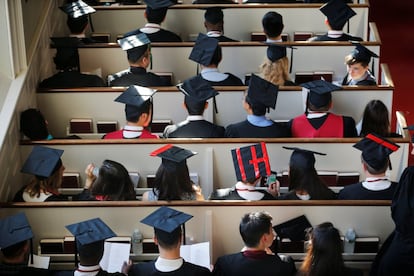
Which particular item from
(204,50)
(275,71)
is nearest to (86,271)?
(204,50)

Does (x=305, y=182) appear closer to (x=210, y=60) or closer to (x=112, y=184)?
(x=112, y=184)

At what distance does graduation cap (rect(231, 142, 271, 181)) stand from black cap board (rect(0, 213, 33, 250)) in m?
1.49

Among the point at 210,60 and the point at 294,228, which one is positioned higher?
the point at 210,60

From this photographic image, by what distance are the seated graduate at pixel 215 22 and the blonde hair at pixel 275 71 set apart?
768 mm

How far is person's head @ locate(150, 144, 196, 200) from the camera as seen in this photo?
622 cm

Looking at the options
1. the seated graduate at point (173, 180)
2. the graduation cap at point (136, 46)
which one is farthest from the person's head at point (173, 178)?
the graduation cap at point (136, 46)

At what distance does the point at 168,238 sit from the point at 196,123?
180 centimetres

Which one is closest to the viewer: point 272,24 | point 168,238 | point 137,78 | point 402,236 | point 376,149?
point 168,238

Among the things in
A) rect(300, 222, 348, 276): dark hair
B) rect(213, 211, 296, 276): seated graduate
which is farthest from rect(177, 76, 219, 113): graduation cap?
rect(300, 222, 348, 276): dark hair

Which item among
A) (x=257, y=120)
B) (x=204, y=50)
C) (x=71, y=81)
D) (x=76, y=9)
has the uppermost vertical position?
(x=76, y=9)

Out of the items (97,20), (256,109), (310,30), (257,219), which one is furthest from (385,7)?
(257,219)

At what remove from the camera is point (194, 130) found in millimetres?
7039

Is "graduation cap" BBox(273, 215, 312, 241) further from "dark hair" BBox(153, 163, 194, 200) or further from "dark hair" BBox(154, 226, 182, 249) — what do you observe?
"dark hair" BBox(154, 226, 182, 249)

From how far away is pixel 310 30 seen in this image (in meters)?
9.02
